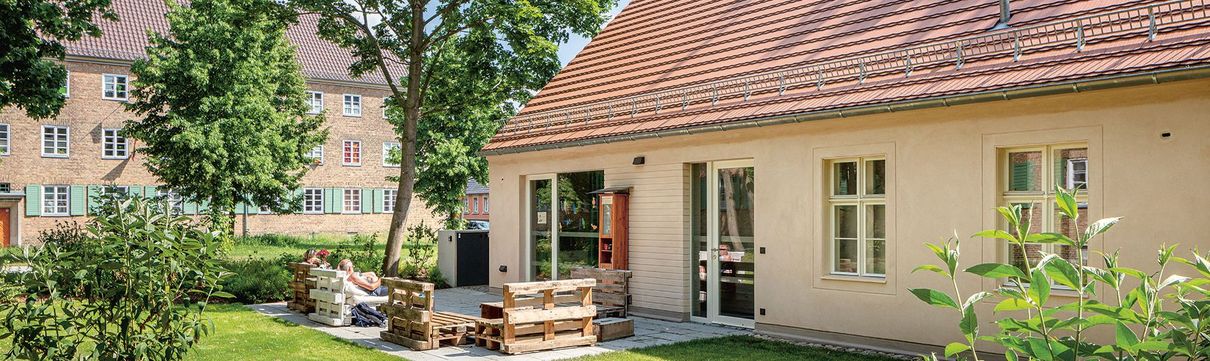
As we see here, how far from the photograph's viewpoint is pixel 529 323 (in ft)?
38.0

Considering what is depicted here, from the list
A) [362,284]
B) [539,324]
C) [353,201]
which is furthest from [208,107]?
[539,324]

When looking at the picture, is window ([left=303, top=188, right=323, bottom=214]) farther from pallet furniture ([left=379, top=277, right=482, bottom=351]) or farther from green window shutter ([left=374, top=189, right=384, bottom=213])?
pallet furniture ([left=379, top=277, right=482, bottom=351])

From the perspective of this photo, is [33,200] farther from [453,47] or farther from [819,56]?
[819,56]

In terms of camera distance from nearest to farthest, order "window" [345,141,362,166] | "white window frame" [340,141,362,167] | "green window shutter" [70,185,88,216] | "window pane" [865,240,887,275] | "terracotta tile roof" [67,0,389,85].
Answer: "window pane" [865,240,887,275], "green window shutter" [70,185,88,216], "terracotta tile roof" [67,0,389,85], "white window frame" [340,141,362,167], "window" [345,141,362,166]

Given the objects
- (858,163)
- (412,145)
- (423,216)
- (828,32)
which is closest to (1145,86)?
(858,163)

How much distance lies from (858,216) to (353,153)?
1792 inches

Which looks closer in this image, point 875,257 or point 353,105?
point 875,257

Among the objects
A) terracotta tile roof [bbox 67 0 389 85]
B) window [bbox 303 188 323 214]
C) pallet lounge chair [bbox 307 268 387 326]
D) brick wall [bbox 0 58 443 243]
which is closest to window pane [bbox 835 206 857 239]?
pallet lounge chair [bbox 307 268 387 326]

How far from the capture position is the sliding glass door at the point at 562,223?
1634 centimetres

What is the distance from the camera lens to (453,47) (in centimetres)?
2219

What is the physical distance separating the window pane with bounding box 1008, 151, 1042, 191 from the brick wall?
118ft

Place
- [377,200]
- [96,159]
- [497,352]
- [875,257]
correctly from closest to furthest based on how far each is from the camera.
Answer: [497,352] < [875,257] < [96,159] < [377,200]

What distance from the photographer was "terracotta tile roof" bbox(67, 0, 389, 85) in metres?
44.9

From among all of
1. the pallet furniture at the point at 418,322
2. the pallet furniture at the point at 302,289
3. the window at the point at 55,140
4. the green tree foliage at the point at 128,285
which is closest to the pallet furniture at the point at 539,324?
the pallet furniture at the point at 418,322
